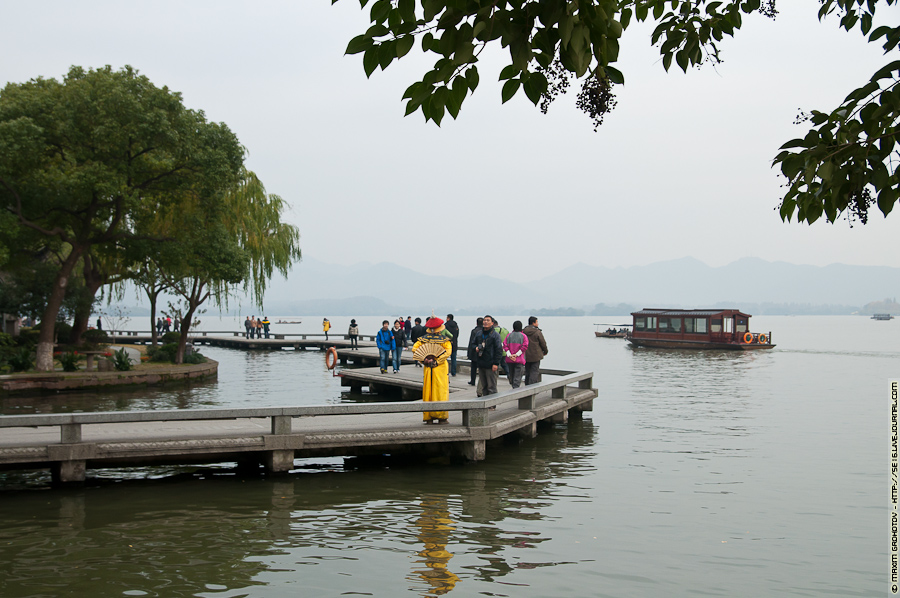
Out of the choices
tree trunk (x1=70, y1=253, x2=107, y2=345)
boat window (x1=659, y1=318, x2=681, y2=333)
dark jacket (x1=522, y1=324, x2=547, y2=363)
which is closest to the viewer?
dark jacket (x1=522, y1=324, x2=547, y2=363)

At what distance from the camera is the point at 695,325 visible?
193 feet

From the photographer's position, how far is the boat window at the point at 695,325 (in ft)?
191

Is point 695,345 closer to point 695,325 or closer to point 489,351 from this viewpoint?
point 695,325

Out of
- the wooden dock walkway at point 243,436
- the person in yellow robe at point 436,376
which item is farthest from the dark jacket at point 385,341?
the person in yellow robe at point 436,376

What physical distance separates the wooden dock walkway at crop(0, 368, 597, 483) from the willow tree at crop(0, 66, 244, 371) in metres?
13.9

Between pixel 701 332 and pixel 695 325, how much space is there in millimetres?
813

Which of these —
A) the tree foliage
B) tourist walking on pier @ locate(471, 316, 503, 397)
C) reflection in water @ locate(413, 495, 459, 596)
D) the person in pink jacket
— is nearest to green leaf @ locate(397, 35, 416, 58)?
the tree foliage

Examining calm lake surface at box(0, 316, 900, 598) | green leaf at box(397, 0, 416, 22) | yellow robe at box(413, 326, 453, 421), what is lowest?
calm lake surface at box(0, 316, 900, 598)

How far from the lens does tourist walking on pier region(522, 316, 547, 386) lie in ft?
57.2

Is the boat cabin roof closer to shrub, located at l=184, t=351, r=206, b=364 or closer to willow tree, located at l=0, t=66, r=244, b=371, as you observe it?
shrub, located at l=184, t=351, r=206, b=364

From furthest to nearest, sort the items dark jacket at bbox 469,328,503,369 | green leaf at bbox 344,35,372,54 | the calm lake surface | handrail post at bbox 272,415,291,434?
dark jacket at bbox 469,328,503,369, handrail post at bbox 272,415,291,434, the calm lake surface, green leaf at bbox 344,35,372,54

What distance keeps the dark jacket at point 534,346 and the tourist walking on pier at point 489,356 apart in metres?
1.65

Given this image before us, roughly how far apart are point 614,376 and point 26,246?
27077 millimetres

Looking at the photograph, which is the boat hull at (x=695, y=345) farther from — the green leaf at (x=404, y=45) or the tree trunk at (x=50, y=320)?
the green leaf at (x=404, y=45)
